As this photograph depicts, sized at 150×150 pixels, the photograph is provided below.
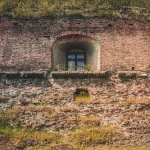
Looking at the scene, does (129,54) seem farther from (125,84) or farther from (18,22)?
(18,22)

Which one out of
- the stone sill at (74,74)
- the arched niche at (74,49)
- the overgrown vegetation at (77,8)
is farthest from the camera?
the overgrown vegetation at (77,8)

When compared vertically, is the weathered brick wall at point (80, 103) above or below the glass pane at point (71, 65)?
below

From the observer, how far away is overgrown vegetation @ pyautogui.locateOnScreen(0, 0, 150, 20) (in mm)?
13359

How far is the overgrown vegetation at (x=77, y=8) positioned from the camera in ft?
43.8

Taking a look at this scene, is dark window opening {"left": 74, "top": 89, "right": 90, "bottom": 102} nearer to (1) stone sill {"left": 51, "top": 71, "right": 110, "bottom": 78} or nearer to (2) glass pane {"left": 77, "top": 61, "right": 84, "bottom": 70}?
(1) stone sill {"left": 51, "top": 71, "right": 110, "bottom": 78}

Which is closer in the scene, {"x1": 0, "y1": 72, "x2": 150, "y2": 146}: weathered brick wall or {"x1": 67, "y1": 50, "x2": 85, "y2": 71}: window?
{"x1": 0, "y1": 72, "x2": 150, "y2": 146}: weathered brick wall

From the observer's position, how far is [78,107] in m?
11.4

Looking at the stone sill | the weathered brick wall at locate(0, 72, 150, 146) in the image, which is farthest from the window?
the weathered brick wall at locate(0, 72, 150, 146)

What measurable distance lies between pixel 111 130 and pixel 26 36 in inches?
171

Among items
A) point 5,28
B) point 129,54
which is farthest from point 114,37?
point 5,28

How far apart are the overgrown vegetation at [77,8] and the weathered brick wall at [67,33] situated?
277 mm

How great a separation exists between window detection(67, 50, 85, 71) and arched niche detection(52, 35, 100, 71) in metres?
0.10

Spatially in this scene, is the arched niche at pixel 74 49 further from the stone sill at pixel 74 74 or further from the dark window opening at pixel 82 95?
the dark window opening at pixel 82 95

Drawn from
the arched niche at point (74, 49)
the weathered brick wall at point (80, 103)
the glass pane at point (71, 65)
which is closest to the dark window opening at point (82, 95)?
the weathered brick wall at point (80, 103)
